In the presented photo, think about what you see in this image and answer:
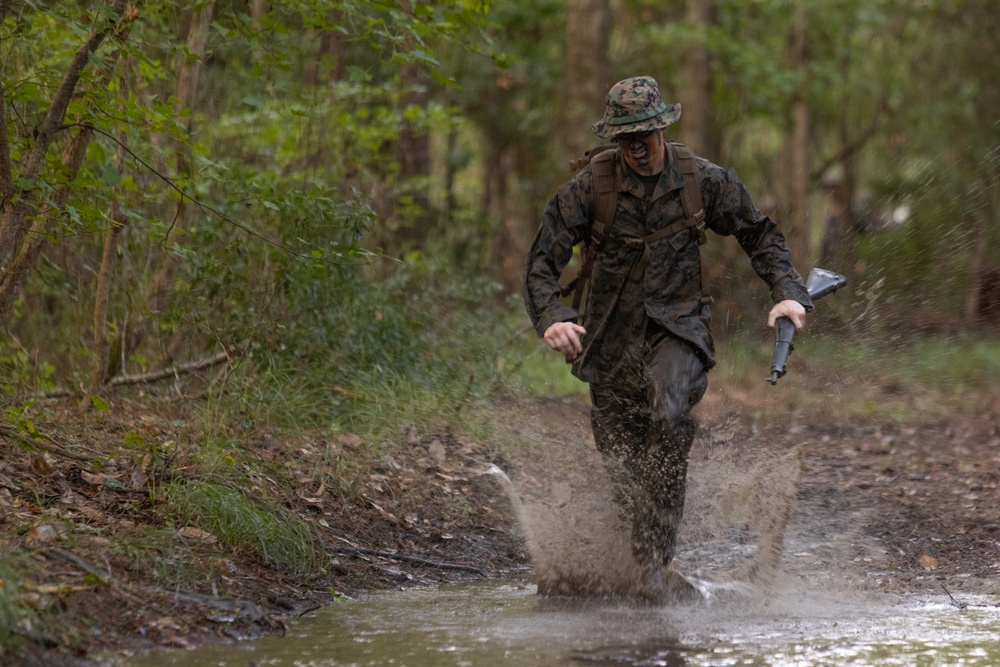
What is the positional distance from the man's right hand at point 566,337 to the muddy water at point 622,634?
3.87 ft

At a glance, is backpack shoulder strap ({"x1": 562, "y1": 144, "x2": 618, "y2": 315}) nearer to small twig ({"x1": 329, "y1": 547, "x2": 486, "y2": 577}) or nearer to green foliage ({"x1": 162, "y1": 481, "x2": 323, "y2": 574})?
small twig ({"x1": 329, "y1": 547, "x2": 486, "y2": 577})

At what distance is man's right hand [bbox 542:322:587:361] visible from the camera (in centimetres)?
514

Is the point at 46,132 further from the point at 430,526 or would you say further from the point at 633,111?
the point at 430,526

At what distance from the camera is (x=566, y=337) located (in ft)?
16.9

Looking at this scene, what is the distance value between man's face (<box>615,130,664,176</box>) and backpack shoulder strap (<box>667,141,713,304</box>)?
104mm

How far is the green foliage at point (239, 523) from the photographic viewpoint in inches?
217

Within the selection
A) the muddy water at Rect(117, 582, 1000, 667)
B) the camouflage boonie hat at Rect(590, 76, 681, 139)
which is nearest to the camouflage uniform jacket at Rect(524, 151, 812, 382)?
the camouflage boonie hat at Rect(590, 76, 681, 139)

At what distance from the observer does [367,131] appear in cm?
1018

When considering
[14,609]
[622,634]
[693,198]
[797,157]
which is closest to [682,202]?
[693,198]

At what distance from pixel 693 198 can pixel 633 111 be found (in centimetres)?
53

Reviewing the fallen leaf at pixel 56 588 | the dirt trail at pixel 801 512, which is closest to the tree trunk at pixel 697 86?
the dirt trail at pixel 801 512

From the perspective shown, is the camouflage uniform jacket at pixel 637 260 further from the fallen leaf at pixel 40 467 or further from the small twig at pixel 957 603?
the fallen leaf at pixel 40 467

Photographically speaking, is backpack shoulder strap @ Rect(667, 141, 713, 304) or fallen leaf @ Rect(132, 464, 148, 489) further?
fallen leaf @ Rect(132, 464, 148, 489)

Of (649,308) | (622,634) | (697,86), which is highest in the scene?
(697,86)
